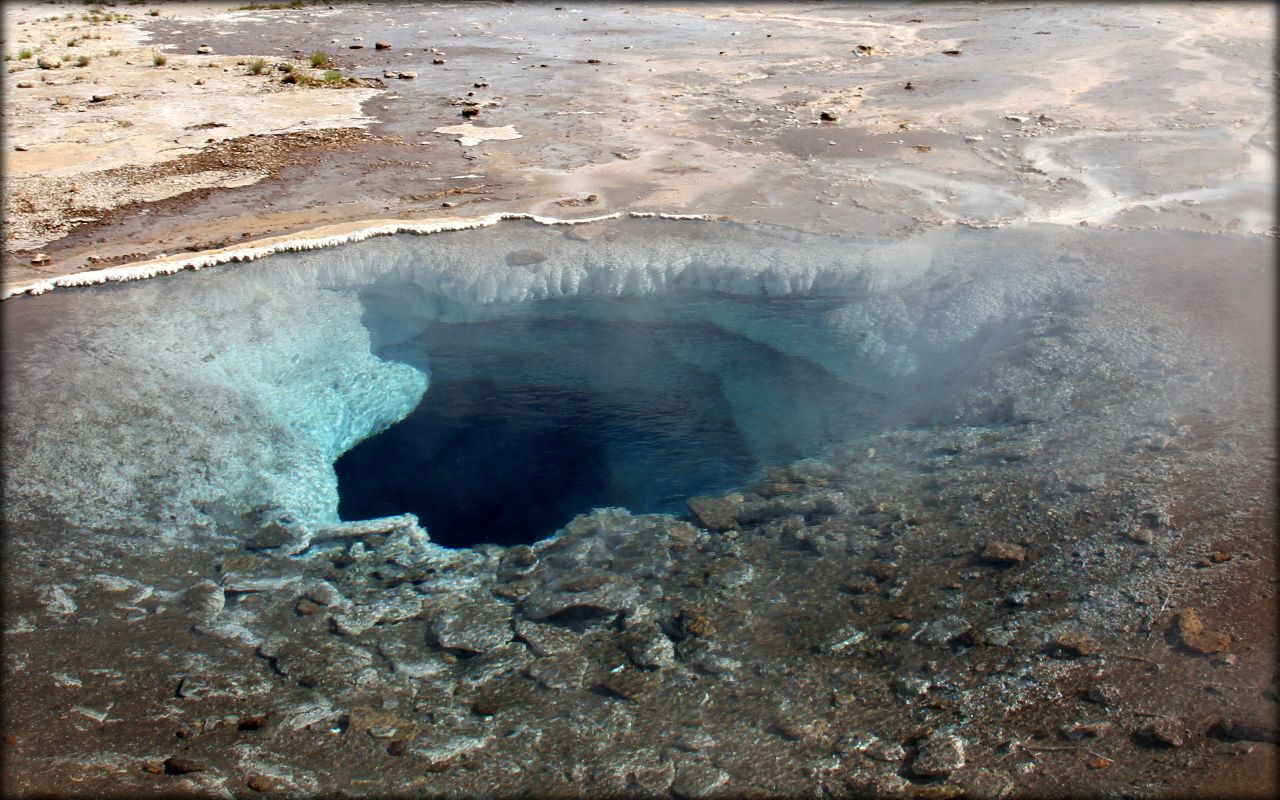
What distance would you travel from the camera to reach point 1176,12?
18.7 metres

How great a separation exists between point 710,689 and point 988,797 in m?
1.07

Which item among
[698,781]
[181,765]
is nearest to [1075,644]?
[698,781]

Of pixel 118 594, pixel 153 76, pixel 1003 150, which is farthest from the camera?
pixel 153 76

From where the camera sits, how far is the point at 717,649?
4.18 m

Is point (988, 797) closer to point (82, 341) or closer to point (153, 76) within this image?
point (82, 341)

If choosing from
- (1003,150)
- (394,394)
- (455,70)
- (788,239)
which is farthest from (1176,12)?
(394,394)

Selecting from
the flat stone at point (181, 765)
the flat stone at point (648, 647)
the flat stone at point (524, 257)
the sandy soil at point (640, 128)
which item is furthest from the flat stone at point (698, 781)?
the sandy soil at point (640, 128)

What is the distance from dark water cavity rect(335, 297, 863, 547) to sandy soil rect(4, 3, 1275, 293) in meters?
1.68

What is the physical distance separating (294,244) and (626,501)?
12.2 feet

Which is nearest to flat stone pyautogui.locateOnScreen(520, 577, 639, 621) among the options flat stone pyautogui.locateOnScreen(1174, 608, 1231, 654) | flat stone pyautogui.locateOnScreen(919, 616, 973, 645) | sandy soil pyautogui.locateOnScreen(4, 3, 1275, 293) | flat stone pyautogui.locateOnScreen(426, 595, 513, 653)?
flat stone pyautogui.locateOnScreen(426, 595, 513, 653)

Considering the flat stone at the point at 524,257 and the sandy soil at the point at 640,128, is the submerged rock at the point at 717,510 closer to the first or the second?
the flat stone at the point at 524,257

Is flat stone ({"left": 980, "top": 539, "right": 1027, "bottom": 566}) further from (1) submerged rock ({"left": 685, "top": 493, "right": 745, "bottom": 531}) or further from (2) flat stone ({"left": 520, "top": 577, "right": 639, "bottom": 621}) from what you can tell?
(2) flat stone ({"left": 520, "top": 577, "right": 639, "bottom": 621})

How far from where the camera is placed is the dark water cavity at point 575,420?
5797 millimetres

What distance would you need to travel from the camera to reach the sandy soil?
28.3 ft
